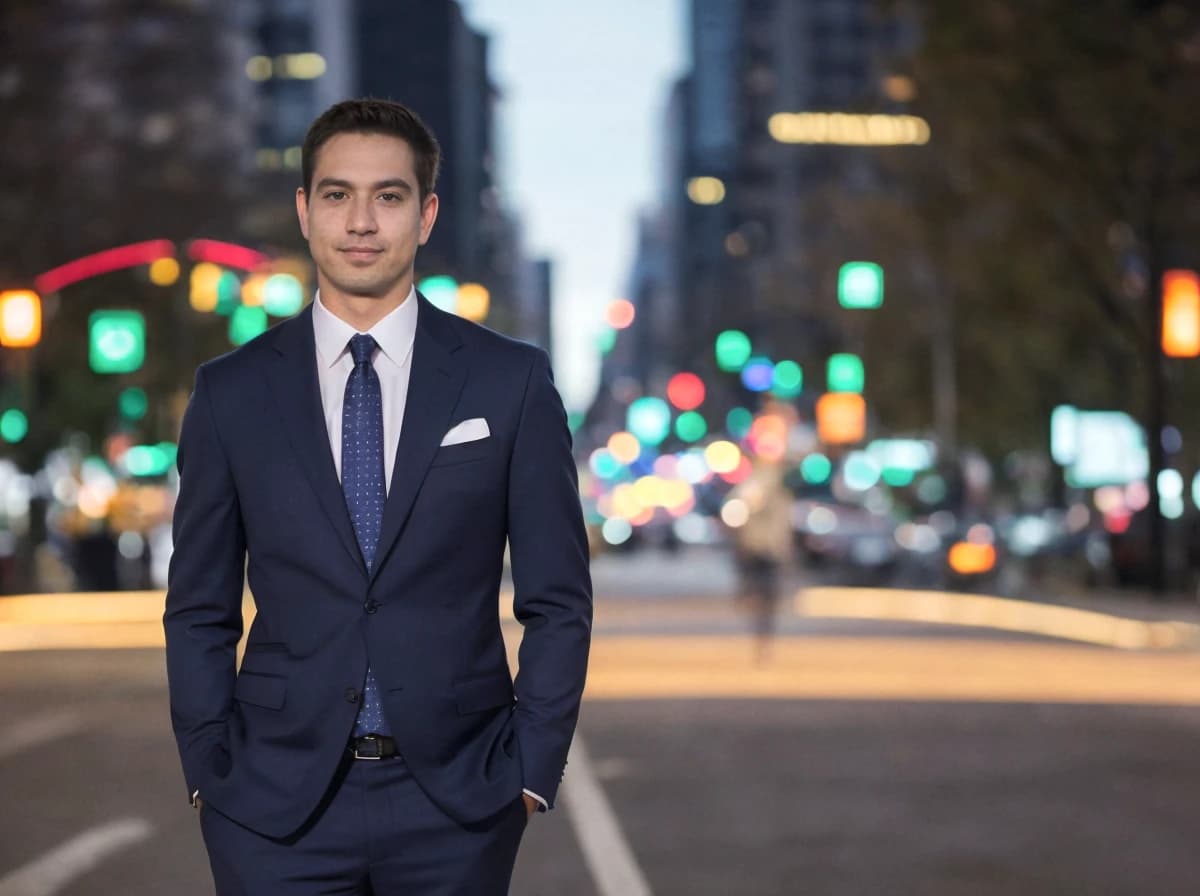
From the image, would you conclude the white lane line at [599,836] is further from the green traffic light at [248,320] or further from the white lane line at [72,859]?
the green traffic light at [248,320]

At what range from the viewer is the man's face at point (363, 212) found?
4986 millimetres

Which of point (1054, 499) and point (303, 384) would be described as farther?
point (1054, 499)

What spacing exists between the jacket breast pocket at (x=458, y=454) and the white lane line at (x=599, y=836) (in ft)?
20.2

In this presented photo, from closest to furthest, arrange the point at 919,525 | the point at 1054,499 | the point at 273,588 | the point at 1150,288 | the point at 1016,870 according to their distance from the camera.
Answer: the point at 273,588 < the point at 1016,870 < the point at 1150,288 < the point at 919,525 < the point at 1054,499

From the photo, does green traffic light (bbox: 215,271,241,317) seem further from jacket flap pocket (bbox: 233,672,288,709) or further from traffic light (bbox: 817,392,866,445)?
jacket flap pocket (bbox: 233,672,288,709)

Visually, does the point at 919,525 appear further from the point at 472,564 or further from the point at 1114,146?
the point at 472,564

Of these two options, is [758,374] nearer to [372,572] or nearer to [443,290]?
[443,290]

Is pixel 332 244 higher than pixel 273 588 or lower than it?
higher

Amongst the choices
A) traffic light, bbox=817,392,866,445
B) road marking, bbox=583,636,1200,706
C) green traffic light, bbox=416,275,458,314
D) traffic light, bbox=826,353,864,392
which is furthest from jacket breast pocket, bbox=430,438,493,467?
green traffic light, bbox=416,275,458,314

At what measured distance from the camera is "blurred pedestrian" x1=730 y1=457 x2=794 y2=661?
24.0m

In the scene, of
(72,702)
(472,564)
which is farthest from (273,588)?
(72,702)

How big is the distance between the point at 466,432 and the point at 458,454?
44 mm

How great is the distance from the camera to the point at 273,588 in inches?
195

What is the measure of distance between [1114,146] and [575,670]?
3815cm
